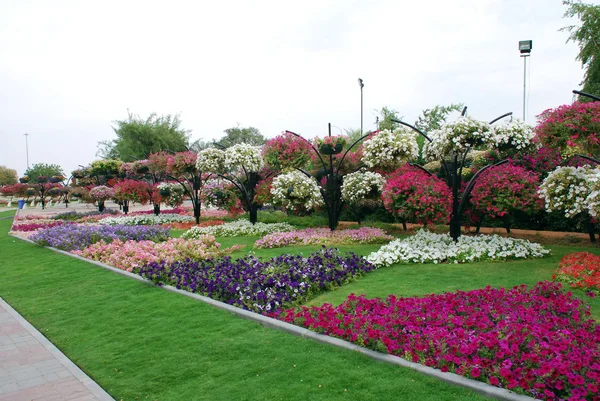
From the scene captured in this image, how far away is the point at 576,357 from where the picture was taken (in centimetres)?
346

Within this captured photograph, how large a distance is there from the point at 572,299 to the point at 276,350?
11.6ft

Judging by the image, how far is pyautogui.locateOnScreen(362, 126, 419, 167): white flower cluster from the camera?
393 inches

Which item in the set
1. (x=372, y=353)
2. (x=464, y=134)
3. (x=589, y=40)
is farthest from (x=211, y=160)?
(x=589, y=40)

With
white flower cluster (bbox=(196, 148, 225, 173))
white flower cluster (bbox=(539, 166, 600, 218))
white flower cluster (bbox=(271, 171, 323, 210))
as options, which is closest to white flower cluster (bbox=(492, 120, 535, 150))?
white flower cluster (bbox=(539, 166, 600, 218))

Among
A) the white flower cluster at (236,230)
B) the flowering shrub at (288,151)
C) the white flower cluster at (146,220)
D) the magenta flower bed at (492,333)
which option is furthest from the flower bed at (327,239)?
the white flower cluster at (146,220)

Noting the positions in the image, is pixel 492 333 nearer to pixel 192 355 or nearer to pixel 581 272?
pixel 192 355

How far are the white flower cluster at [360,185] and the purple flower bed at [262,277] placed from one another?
11.6 ft

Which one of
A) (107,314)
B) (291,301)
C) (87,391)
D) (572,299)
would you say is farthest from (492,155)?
(87,391)

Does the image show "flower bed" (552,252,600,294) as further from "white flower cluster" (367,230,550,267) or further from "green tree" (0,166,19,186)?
"green tree" (0,166,19,186)

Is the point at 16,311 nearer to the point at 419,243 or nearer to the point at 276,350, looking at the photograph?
the point at 276,350

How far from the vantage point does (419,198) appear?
8.23 m

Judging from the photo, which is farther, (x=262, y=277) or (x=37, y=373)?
(x=262, y=277)

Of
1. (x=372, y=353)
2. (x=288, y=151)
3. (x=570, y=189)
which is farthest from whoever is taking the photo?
(x=288, y=151)

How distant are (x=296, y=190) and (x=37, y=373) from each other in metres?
7.86
